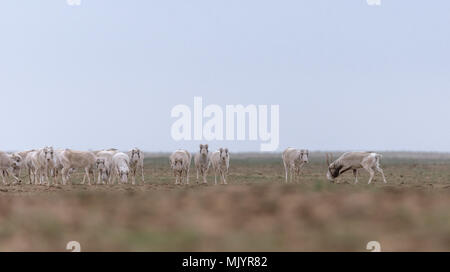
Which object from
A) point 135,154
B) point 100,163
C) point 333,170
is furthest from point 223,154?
point 100,163

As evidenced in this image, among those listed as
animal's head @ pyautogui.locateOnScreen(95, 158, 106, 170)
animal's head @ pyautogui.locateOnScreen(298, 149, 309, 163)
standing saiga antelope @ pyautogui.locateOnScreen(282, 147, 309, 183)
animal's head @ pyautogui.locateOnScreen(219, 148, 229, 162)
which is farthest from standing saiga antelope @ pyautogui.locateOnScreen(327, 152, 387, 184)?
animal's head @ pyautogui.locateOnScreen(95, 158, 106, 170)

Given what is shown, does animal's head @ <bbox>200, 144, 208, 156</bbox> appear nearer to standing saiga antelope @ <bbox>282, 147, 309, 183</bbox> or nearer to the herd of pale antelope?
the herd of pale antelope

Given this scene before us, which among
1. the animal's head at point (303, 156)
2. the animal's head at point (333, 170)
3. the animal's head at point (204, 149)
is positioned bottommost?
the animal's head at point (333, 170)

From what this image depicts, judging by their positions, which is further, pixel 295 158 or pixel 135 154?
pixel 295 158

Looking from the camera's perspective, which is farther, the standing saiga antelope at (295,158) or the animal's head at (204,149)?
the standing saiga antelope at (295,158)

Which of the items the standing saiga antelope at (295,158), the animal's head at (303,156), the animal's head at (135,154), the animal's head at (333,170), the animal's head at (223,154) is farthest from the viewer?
the standing saiga antelope at (295,158)

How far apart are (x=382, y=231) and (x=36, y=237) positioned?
5.55m

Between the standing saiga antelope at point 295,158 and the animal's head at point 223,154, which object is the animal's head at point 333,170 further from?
the animal's head at point 223,154

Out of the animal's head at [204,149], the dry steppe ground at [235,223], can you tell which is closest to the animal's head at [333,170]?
the animal's head at [204,149]

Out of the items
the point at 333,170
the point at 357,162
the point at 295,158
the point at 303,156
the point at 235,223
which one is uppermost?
the point at 303,156

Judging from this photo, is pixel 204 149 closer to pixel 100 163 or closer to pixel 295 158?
pixel 100 163

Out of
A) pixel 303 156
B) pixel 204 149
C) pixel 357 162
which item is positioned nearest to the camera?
pixel 357 162
